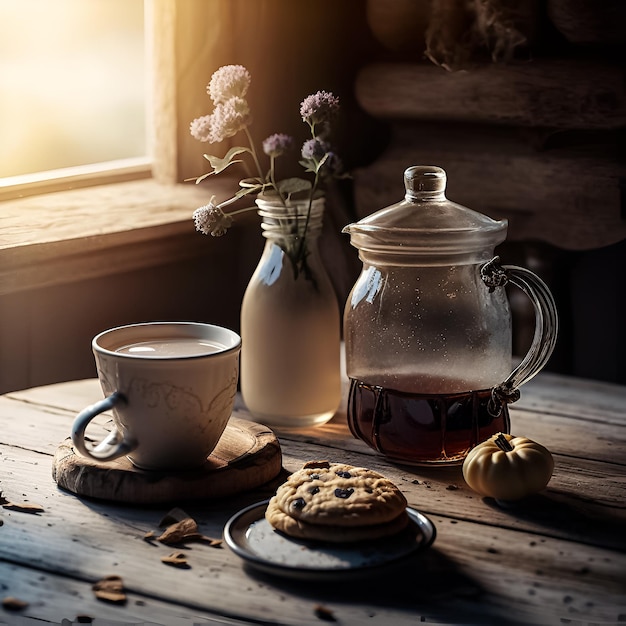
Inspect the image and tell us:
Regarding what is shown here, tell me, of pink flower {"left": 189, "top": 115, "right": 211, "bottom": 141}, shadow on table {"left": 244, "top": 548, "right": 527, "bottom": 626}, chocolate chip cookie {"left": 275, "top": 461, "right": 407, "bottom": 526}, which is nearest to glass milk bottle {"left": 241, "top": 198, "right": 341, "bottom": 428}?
pink flower {"left": 189, "top": 115, "right": 211, "bottom": 141}

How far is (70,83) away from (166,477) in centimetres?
96

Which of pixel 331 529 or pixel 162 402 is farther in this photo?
pixel 162 402

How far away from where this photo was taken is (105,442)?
3.43 ft

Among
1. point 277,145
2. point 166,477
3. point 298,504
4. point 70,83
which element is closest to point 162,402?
point 166,477

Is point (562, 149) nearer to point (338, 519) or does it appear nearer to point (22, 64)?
point (22, 64)

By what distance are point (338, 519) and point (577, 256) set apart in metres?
1.15

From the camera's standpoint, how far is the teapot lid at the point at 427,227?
3.68ft

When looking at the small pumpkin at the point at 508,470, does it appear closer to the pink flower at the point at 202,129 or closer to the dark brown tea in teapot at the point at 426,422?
the dark brown tea in teapot at the point at 426,422

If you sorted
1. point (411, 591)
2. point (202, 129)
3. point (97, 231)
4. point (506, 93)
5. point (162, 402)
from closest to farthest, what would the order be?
point (411, 591) < point (162, 402) < point (202, 129) < point (97, 231) < point (506, 93)

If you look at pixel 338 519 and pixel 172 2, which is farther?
pixel 172 2

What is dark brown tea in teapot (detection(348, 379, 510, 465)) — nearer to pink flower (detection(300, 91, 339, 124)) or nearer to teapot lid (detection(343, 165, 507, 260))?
teapot lid (detection(343, 165, 507, 260))

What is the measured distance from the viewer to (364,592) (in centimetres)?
83

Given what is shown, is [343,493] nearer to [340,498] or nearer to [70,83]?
[340,498]

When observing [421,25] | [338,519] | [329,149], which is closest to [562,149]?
[421,25]
